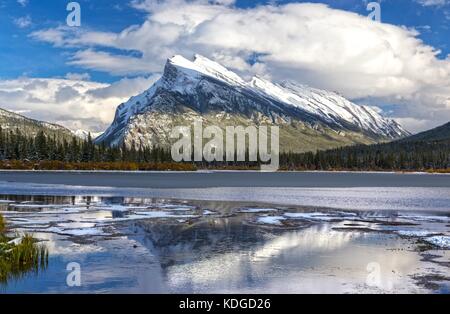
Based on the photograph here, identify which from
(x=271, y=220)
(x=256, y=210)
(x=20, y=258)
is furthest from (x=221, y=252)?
(x=256, y=210)

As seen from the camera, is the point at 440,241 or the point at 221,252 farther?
the point at 440,241

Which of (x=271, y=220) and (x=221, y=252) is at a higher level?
(x=271, y=220)

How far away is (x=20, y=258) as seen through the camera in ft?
84.4

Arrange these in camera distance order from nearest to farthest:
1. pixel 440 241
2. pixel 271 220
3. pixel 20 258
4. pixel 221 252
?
pixel 20 258, pixel 221 252, pixel 440 241, pixel 271 220

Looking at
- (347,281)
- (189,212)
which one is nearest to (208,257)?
(347,281)

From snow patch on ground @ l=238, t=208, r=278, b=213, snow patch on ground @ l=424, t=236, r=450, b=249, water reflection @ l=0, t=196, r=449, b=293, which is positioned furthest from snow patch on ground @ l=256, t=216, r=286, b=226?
snow patch on ground @ l=424, t=236, r=450, b=249

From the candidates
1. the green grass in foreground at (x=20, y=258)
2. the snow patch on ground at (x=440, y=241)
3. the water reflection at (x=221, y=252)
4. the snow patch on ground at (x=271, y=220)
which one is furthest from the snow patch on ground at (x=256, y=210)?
the green grass in foreground at (x=20, y=258)

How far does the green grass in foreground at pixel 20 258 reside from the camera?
23.9 metres

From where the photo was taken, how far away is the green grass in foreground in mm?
23922

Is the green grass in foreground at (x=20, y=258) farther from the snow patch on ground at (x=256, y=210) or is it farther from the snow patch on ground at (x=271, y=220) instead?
the snow patch on ground at (x=256, y=210)

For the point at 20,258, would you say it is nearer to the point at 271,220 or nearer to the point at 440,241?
the point at 271,220
